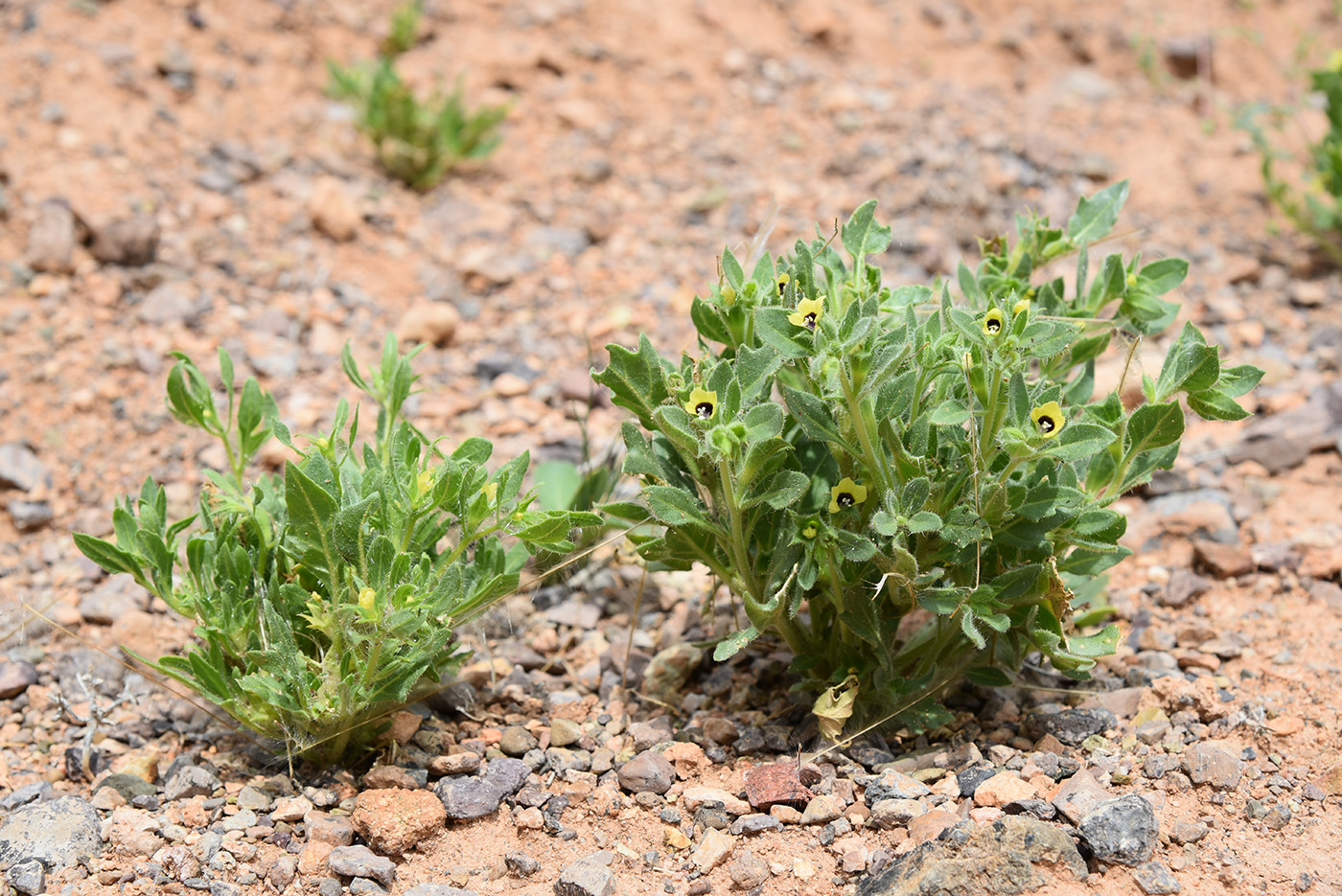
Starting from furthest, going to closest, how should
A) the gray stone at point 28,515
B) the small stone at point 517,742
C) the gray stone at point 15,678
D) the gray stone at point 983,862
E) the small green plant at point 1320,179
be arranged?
the small green plant at point 1320,179, the gray stone at point 28,515, the gray stone at point 15,678, the small stone at point 517,742, the gray stone at point 983,862

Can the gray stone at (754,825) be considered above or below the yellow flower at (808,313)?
below

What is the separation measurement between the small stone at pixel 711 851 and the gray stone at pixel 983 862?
280 millimetres

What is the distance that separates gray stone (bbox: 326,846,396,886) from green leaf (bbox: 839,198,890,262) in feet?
5.29

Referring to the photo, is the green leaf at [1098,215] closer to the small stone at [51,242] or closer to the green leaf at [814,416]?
the green leaf at [814,416]

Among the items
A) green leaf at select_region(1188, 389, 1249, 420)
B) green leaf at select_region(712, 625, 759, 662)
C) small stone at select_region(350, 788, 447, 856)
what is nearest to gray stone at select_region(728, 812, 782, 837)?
green leaf at select_region(712, 625, 759, 662)

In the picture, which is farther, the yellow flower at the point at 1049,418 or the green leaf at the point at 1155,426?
the green leaf at the point at 1155,426

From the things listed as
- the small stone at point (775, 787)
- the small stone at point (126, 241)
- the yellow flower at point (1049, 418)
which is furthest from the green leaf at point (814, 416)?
the small stone at point (126, 241)

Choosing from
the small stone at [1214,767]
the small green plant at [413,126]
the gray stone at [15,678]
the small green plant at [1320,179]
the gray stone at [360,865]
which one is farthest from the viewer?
the small green plant at [413,126]

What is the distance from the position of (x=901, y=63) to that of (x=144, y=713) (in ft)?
15.1

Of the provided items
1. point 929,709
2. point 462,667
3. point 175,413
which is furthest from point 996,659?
point 175,413

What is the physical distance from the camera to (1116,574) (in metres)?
3.39

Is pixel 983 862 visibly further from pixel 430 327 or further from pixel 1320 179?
pixel 1320 179

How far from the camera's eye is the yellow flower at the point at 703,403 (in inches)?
89.3

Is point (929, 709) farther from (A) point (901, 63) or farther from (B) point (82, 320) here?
(A) point (901, 63)
